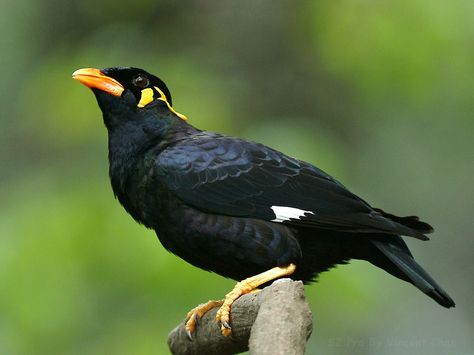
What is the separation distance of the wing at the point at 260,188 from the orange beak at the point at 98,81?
1.49 ft

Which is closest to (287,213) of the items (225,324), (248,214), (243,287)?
(248,214)

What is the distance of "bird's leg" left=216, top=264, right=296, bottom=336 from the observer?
3.64 m

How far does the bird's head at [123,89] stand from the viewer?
464 cm

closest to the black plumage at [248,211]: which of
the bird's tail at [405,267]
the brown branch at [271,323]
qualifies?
the bird's tail at [405,267]

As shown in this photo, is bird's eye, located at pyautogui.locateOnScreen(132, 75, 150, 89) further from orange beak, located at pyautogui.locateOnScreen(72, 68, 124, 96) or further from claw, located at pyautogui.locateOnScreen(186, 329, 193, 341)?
claw, located at pyautogui.locateOnScreen(186, 329, 193, 341)

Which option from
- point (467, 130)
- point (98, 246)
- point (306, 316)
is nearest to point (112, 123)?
point (98, 246)

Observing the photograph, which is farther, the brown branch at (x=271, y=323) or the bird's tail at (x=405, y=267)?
the bird's tail at (x=405, y=267)

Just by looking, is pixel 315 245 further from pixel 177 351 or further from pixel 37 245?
pixel 37 245

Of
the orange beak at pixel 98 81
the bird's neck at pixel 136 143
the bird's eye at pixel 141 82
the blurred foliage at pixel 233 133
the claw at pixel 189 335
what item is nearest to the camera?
the claw at pixel 189 335

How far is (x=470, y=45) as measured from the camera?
5.58 m

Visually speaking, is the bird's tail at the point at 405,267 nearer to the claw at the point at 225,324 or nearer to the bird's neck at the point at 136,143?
the claw at the point at 225,324

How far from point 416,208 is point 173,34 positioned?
2177mm

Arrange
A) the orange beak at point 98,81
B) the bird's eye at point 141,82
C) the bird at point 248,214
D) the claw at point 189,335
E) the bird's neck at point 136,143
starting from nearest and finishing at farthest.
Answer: the claw at point 189,335, the bird at point 248,214, the bird's neck at point 136,143, the orange beak at point 98,81, the bird's eye at point 141,82

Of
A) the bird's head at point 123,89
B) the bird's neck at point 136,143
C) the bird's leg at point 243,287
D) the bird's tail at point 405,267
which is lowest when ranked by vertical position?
the bird's leg at point 243,287
